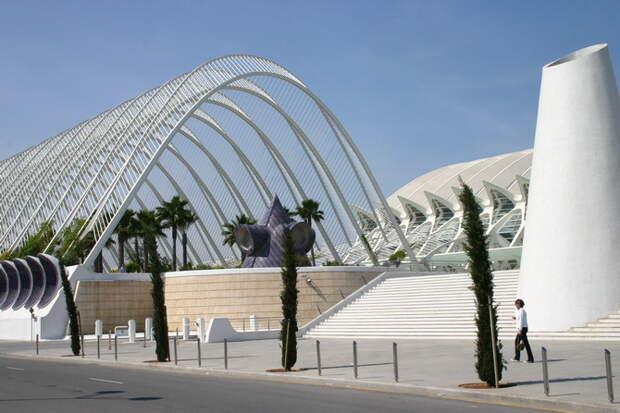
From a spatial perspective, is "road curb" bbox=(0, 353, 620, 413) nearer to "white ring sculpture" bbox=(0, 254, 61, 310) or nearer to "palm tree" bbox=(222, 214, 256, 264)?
"white ring sculpture" bbox=(0, 254, 61, 310)

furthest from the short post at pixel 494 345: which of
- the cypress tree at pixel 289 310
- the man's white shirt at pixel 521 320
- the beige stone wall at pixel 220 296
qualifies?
the beige stone wall at pixel 220 296

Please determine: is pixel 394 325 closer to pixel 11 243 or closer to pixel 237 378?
pixel 237 378

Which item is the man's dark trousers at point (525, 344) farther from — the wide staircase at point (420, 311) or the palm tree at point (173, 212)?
the palm tree at point (173, 212)

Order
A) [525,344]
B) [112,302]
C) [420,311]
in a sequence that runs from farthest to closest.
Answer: [112,302] → [420,311] → [525,344]

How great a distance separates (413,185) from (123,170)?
76.2 metres

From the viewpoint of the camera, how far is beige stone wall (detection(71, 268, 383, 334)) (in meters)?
43.2

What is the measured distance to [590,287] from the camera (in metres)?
24.8

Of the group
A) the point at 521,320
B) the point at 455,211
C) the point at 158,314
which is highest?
the point at 455,211

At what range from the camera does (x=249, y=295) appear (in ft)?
142

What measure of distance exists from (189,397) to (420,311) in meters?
22.0

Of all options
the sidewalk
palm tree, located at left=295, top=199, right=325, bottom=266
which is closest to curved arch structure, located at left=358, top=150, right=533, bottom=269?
palm tree, located at left=295, top=199, right=325, bottom=266

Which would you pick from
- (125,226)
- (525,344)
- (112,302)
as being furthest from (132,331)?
(125,226)

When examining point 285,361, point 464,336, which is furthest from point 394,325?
point 285,361

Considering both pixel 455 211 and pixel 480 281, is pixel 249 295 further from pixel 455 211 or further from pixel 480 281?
pixel 455 211
